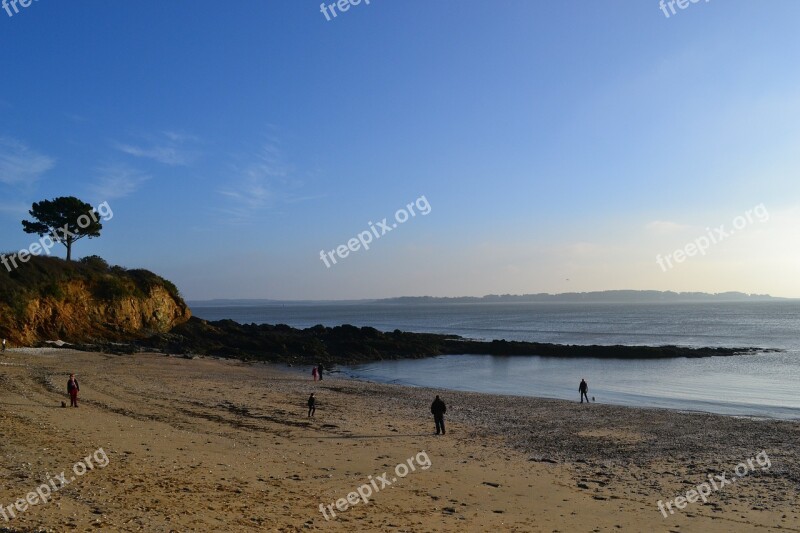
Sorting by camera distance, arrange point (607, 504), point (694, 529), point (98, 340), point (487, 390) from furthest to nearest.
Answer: point (98, 340) → point (487, 390) → point (607, 504) → point (694, 529)

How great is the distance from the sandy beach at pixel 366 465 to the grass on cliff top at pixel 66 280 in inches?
673

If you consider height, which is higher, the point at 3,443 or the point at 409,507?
the point at 3,443

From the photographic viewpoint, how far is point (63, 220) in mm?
53469

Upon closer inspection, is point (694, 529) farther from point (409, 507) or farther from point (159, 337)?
point (159, 337)

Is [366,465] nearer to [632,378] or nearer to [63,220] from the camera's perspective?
[632,378]

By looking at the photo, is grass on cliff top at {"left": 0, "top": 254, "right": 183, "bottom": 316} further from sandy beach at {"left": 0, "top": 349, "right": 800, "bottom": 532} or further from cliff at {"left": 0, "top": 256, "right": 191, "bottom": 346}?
sandy beach at {"left": 0, "top": 349, "right": 800, "bottom": 532}

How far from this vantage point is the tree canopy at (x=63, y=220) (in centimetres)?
5275

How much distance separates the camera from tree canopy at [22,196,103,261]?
5275 cm

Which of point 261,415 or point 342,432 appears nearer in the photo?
point 342,432

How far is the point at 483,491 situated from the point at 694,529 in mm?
4384

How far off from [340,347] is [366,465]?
4685 cm

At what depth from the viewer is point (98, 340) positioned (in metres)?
45.6

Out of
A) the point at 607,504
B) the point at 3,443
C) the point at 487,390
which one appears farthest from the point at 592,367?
the point at 3,443

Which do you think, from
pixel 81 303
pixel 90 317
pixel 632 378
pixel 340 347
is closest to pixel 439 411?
pixel 632 378
